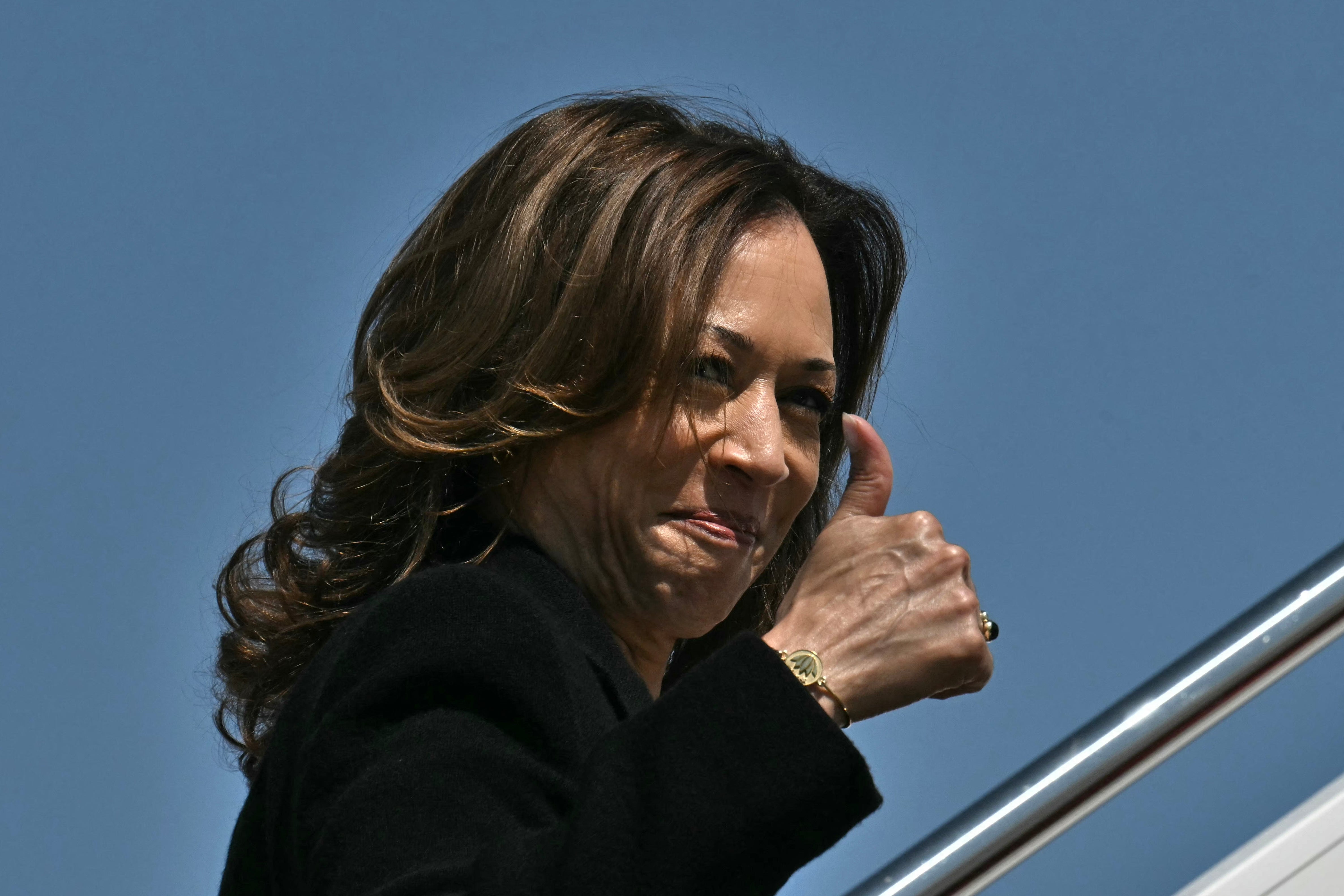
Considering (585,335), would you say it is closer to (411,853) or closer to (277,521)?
(277,521)

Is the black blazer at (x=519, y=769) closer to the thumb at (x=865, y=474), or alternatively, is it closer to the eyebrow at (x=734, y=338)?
the thumb at (x=865, y=474)

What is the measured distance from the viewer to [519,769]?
3.75ft

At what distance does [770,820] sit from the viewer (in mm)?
1071

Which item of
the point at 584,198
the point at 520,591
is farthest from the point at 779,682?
the point at 584,198

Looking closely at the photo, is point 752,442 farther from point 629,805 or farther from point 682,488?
point 629,805

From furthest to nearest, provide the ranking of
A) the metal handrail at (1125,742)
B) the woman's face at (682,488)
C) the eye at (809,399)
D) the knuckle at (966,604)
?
the eye at (809,399) < the woman's face at (682,488) < the knuckle at (966,604) < the metal handrail at (1125,742)

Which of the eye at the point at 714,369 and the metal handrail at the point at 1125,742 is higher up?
the eye at the point at 714,369

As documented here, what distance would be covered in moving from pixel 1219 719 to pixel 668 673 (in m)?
1.06

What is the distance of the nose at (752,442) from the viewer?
5.26ft

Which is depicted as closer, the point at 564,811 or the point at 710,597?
the point at 564,811

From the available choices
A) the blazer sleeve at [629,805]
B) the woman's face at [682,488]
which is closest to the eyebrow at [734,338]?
the woman's face at [682,488]

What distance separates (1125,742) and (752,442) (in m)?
0.62

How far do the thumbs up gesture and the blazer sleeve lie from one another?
0.15 meters

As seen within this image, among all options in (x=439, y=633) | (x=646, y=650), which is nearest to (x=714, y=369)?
(x=646, y=650)
